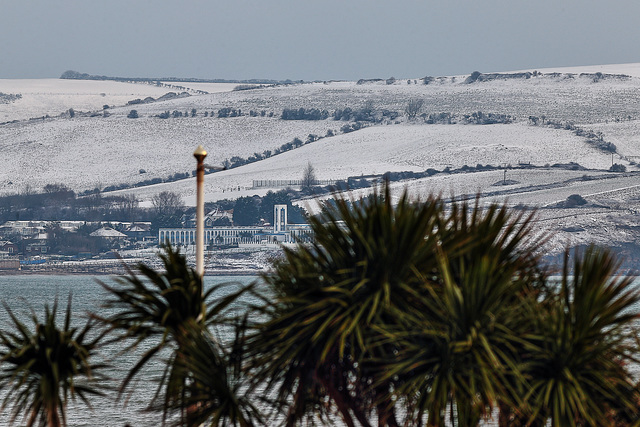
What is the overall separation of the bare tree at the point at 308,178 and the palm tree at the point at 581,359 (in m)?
171

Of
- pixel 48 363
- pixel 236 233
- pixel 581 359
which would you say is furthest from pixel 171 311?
pixel 236 233

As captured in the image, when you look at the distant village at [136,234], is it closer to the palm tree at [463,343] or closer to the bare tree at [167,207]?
the bare tree at [167,207]

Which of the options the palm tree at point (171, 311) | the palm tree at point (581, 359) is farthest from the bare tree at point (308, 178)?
the palm tree at point (581, 359)

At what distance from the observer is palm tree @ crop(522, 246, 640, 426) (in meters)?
10.5

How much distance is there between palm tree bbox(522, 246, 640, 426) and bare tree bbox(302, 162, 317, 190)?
6734 inches

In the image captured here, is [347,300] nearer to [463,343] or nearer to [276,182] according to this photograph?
[463,343]

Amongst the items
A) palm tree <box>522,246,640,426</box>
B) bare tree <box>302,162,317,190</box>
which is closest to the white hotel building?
bare tree <box>302,162,317,190</box>

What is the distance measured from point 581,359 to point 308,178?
17690cm

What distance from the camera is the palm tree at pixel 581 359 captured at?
412 inches

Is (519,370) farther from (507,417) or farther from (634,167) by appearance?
(634,167)

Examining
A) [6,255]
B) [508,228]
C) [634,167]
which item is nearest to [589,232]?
[634,167]

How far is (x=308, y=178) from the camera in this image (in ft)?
614

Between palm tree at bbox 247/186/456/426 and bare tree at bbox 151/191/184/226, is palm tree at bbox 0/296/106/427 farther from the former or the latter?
bare tree at bbox 151/191/184/226

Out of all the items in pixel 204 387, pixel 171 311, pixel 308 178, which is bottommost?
pixel 204 387
